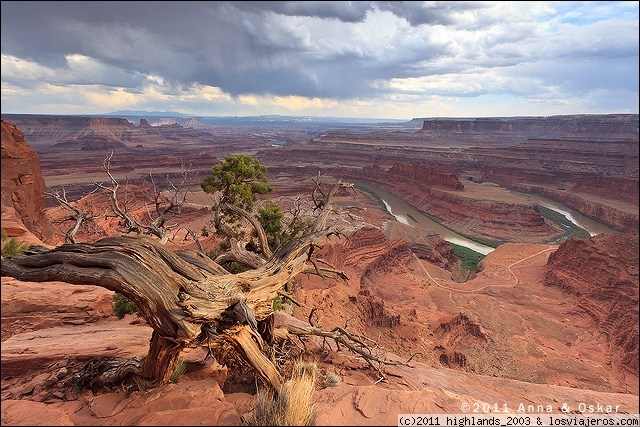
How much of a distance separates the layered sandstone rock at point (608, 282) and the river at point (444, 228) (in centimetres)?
1410

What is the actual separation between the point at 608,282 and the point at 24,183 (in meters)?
44.2

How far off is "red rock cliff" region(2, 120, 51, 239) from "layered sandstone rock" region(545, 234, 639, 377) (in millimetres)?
37803

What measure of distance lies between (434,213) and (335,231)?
54.8m

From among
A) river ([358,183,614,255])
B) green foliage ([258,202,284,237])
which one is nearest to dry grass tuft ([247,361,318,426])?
green foliage ([258,202,284,237])

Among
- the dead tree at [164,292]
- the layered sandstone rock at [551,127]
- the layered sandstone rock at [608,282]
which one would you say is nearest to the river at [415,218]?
the layered sandstone rock at [608,282]

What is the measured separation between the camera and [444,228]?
5300 cm

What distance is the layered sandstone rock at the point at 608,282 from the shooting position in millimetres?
19750

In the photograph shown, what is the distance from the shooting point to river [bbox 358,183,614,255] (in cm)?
4759

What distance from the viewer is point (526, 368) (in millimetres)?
16891

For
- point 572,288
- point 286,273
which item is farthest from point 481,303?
point 286,273

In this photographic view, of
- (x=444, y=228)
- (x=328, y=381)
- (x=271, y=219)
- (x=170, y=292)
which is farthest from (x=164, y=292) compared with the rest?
(x=444, y=228)

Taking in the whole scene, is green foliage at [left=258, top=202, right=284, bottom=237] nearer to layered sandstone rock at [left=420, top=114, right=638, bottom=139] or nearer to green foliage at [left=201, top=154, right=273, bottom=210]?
green foliage at [left=201, top=154, right=273, bottom=210]

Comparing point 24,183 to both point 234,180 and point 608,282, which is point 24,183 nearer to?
point 234,180

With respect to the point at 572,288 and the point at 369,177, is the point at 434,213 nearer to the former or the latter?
the point at 369,177
